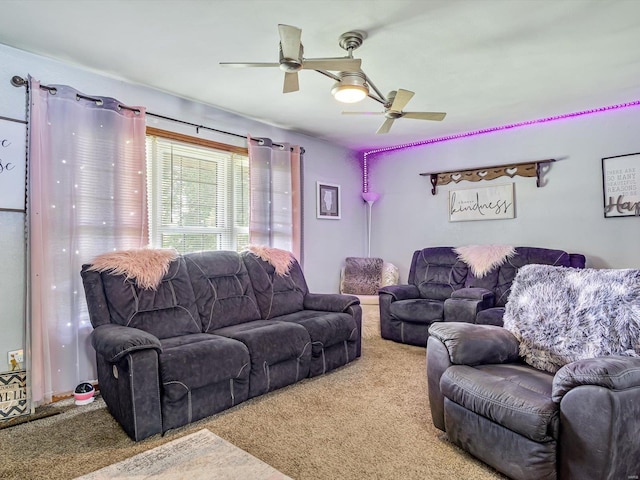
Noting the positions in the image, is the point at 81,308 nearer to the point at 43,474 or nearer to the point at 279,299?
the point at 43,474

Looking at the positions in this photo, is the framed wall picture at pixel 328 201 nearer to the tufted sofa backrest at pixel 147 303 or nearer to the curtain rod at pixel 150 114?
the curtain rod at pixel 150 114

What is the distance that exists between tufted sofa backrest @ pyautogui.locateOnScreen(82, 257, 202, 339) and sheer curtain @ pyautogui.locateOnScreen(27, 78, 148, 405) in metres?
0.28

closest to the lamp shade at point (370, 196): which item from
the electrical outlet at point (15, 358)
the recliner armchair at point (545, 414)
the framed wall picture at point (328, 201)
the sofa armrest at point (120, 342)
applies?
the framed wall picture at point (328, 201)

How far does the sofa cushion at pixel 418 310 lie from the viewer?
387 centimetres

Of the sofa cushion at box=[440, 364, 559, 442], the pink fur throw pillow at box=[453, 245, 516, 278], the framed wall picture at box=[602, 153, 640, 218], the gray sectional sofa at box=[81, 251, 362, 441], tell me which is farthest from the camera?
the pink fur throw pillow at box=[453, 245, 516, 278]

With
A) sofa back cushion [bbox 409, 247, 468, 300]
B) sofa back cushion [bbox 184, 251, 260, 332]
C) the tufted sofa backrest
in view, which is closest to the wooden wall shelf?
sofa back cushion [bbox 409, 247, 468, 300]

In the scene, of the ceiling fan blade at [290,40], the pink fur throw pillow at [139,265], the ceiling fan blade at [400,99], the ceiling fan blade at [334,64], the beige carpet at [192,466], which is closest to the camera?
the beige carpet at [192,466]

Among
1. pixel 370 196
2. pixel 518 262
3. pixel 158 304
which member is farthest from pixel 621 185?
pixel 158 304

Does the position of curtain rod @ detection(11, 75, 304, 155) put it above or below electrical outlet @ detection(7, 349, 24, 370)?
above

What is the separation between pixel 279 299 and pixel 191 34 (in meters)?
2.19

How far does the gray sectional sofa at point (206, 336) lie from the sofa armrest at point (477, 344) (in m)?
1.14

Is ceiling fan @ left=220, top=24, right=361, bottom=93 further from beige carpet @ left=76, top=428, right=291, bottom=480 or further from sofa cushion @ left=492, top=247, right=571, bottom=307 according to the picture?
sofa cushion @ left=492, top=247, right=571, bottom=307

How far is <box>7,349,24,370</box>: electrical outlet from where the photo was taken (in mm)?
2492

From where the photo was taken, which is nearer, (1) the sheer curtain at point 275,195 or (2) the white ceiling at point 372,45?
(2) the white ceiling at point 372,45
